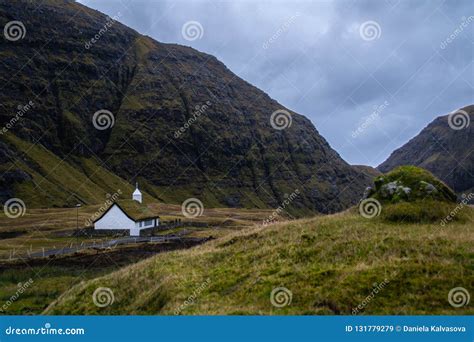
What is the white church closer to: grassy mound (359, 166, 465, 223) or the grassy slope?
the grassy slope

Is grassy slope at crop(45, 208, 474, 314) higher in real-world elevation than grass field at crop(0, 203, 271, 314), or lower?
lower

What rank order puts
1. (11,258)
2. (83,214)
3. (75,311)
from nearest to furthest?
(75,311)
(11,258)
(83,214)

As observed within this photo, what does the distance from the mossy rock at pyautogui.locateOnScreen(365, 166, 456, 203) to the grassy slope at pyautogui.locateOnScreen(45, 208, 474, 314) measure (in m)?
2.66

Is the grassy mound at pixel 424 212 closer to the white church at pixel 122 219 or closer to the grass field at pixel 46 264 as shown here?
the grass field at pixel 46 264

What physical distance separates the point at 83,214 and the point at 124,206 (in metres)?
35.7

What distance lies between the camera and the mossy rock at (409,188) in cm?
3041

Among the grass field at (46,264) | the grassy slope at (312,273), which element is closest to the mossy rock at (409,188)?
the grassy slope at (312,273)

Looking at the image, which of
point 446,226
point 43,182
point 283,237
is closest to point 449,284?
point 446,226

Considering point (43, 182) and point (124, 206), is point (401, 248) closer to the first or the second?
point (124, 206)

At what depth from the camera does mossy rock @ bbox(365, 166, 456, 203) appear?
30406 millimetres

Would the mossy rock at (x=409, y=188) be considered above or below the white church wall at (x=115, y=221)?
below

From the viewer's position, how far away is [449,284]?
1912 centimetres

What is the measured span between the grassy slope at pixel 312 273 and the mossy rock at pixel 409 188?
266cm

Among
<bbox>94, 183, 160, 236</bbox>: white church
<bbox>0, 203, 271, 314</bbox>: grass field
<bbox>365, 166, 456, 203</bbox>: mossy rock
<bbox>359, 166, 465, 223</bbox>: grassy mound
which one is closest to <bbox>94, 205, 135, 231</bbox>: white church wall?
<bbox>94, 183, 160, 236</bbox>: white church
